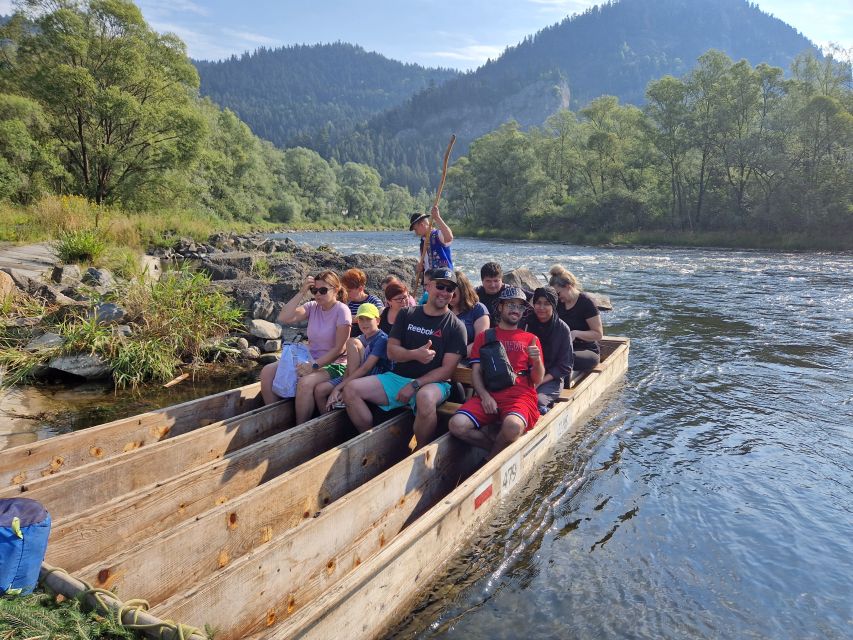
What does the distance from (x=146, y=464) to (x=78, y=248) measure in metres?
9.43

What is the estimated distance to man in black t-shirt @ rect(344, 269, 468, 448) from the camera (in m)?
4.98

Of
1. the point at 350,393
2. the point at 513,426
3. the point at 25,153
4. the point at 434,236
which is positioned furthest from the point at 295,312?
the point at 25,153

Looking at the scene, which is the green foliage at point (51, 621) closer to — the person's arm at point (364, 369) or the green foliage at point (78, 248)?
the person's arm at point (364, 369)

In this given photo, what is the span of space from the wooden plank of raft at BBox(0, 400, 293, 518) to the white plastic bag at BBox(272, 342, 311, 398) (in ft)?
0.36

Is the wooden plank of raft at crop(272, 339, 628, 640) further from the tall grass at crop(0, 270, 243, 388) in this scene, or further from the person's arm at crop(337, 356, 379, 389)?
the tall grass at crop(0, 270, 243, 388)

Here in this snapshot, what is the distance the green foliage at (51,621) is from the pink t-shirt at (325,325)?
341cm

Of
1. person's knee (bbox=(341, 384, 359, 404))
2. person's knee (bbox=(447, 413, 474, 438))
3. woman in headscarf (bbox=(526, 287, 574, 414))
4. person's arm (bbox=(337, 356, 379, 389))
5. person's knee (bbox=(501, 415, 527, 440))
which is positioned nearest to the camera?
person's knee (bbox=(501, 415, 527, 440))

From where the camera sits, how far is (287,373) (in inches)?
220

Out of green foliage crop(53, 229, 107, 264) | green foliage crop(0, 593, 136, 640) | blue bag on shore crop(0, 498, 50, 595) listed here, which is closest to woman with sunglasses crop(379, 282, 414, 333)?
blue bag on shore crop(0, 498, 50, 595)

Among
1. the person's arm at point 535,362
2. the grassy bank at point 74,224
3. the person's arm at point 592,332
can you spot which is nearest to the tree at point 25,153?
the grassy bank at point 74,224

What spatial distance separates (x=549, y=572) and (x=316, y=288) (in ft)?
10.5

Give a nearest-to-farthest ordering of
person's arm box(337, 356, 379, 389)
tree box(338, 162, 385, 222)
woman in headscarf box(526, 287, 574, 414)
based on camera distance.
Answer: person's arm box(337, 356, 379, 389) < woman in headscarf box(526, 287, 574, 414) < tree box(338, 162, 385, 222)

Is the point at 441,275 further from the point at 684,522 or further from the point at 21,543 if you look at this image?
the point at 21,543

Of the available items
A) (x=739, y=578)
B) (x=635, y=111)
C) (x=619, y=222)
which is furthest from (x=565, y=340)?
(x=635, y=111)
